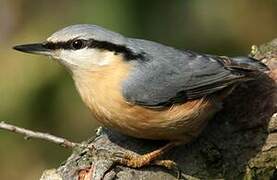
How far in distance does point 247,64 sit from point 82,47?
2.38 ft

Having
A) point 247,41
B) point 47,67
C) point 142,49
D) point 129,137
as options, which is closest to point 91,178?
point 129,137

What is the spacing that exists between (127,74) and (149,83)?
0.10 metres

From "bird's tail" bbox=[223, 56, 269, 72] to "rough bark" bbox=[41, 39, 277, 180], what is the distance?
0.05 metres

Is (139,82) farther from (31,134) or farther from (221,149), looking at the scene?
(31,134)

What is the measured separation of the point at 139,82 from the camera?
2.96 m

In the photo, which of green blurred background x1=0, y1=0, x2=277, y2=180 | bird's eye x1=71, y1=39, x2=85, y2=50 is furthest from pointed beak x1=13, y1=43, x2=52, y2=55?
green blurred background x1=0, y1=0, x2=277, y2=180

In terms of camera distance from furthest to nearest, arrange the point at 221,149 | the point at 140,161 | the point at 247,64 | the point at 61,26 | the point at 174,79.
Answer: the point at 61,26 < the point at 247,64 < the point at 174,79 < the point at 221,149 < the point at 140,161

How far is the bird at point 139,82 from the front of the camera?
2902 mm

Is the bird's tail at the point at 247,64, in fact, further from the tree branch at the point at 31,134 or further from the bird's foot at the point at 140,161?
the tree branch at the point at 31,134

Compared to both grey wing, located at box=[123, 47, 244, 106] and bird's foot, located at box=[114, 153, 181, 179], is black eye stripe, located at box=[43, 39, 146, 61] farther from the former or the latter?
bird's foot, located at box=[114, 153, 181, 179]

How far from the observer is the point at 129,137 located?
2984mm

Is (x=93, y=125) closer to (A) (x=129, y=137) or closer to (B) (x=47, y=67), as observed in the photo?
(B) (x=47, y=67)

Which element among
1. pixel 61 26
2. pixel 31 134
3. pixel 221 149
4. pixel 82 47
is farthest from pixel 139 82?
pixel 61 26

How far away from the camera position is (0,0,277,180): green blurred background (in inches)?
153
